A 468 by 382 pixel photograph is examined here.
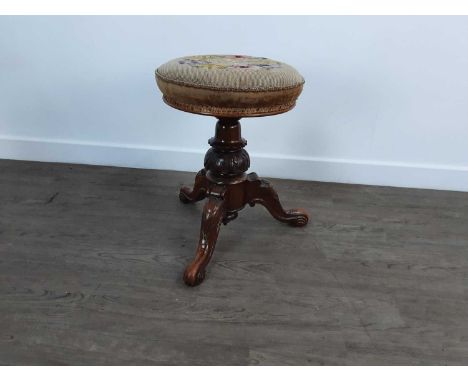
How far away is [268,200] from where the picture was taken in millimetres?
1380

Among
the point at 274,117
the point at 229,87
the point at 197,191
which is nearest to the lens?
the point at 229,87

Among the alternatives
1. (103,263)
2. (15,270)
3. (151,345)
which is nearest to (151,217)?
(103,263)

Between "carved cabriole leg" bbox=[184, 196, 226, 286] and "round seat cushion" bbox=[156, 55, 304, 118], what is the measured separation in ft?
0.98

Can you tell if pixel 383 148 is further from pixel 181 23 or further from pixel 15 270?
pixel 15 270

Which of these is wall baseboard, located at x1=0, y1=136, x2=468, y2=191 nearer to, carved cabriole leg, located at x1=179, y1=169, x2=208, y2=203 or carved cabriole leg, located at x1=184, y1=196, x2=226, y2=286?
carved cabriole leg, located at x1=179, y1=169, x2=208, y2=203

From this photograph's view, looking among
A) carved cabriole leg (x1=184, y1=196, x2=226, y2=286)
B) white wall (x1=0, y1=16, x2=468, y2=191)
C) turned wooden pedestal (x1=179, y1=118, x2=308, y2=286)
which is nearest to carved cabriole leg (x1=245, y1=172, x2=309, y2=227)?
turned wooden pedestal (x1=179, y1=118, x2=308, y2=286)

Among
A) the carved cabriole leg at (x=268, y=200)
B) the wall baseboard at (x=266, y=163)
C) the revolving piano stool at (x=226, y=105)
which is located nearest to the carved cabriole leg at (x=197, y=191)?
the revolving piano stool at (x=226, y=105)

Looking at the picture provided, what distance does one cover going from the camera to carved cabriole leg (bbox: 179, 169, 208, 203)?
55.1 inches

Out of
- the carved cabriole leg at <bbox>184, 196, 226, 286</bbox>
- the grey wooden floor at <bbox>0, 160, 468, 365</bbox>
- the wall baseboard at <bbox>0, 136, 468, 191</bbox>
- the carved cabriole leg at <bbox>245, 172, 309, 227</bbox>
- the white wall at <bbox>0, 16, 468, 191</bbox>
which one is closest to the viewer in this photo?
the grey wooden floor at <bbox>0, 160, 468, 365</bbox>

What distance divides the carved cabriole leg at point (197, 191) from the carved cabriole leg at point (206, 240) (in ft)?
0.58

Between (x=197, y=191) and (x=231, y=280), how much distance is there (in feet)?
1.42

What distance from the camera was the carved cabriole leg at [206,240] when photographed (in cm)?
113

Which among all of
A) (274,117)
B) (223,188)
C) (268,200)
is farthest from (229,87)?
(274,117)

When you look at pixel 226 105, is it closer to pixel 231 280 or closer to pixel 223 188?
pixel 223 188
